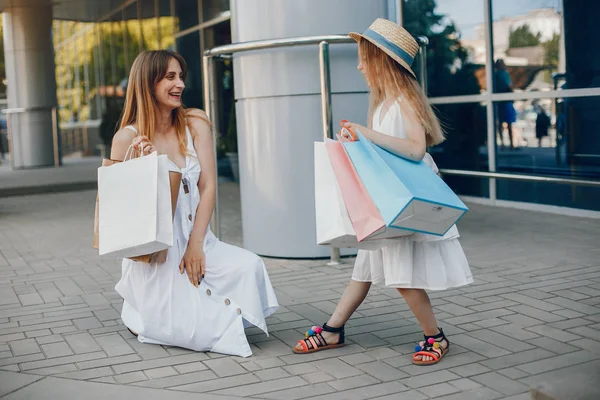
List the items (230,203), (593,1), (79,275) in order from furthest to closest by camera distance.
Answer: (230,203) → (593,1) → (79,275)

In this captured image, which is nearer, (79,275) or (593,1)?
(79,275)

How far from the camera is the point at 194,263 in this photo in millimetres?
4168

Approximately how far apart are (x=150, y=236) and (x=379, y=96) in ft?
4.14

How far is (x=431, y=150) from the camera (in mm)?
10883

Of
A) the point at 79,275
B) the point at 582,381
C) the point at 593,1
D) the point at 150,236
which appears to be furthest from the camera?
the point at 593,1

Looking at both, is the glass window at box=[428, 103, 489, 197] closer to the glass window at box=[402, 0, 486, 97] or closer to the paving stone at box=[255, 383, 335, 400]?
the glass window at box=[402, 0, 486, 97]

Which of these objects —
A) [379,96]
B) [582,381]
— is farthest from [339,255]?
[582,381]

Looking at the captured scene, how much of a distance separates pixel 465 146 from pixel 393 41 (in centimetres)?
679

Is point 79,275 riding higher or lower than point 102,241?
lower

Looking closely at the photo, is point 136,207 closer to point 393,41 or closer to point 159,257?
point 159,257

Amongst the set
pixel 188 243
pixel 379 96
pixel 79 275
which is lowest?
pixel 79 275

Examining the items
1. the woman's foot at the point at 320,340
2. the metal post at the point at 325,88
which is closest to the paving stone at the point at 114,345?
the woman's foot at the point at 320,340

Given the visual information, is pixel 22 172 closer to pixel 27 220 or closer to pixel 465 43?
pixel 27 220

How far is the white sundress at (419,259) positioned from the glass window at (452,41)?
6459 mm
